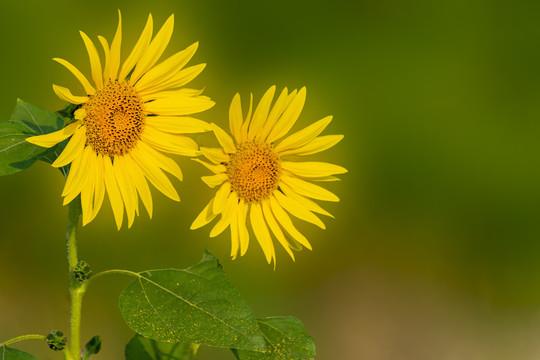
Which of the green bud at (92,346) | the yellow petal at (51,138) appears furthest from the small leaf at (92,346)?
the yellow petal at (51,138)

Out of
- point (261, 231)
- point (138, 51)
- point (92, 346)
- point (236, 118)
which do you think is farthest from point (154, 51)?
point (92, 346)

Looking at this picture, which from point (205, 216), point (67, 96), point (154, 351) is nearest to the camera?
point (67, 96)

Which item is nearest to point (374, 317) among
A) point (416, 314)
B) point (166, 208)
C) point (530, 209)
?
point (416, 314)

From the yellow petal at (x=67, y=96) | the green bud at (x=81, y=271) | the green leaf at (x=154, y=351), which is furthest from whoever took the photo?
the green leaf at (x=154, y=351)

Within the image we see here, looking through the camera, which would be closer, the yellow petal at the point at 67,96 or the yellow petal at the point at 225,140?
the yellow petal at the point at 67,96

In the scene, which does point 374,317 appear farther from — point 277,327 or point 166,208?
point 277,327

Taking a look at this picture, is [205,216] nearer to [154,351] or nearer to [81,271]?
[81,271]

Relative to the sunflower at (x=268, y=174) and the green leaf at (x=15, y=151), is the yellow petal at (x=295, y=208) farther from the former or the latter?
the green leaf at (x=15, y=151)
